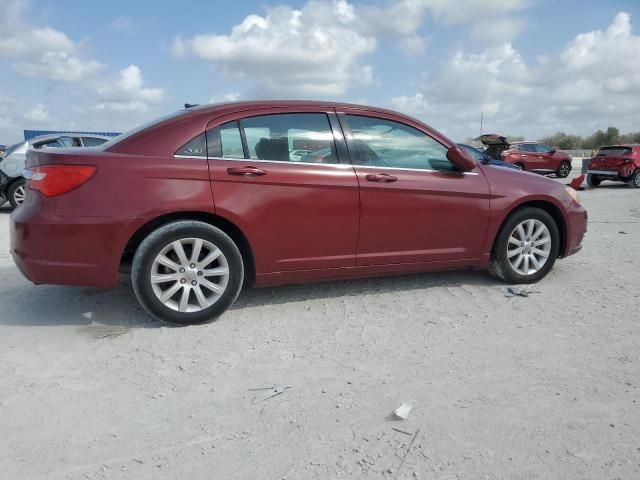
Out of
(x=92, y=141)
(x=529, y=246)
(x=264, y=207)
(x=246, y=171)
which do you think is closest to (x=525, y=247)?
(x=529, y=246)

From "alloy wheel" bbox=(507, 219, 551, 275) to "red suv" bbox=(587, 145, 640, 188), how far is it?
14.2 meters

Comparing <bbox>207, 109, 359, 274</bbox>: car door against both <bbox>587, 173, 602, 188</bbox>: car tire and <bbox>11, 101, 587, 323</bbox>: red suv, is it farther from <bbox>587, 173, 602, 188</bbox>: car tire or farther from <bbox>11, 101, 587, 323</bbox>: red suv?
<bbox>587, 173, 602, 188</bbox>: car tire

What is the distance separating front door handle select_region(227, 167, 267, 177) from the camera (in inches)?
143

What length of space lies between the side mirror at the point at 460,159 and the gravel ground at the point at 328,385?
1.06 metres

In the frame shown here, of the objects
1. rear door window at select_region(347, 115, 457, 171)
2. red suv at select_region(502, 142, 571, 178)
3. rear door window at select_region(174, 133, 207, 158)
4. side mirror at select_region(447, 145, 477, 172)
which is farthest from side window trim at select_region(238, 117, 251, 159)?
red suv at select_region(502, 142, 571, 178)

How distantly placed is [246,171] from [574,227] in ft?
10.3

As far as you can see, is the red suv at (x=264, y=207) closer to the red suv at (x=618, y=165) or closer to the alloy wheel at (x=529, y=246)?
the alloy wheel at (x=529, y=246)

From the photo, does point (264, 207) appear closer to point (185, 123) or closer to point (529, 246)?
point (185, 123)

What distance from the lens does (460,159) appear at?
169 inches

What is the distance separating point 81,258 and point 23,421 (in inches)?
49.2

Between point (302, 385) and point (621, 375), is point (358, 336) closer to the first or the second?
point (302, 385)

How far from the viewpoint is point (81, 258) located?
343cm

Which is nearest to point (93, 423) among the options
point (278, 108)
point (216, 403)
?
point (216, 403)

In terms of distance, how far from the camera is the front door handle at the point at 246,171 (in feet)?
12.0
